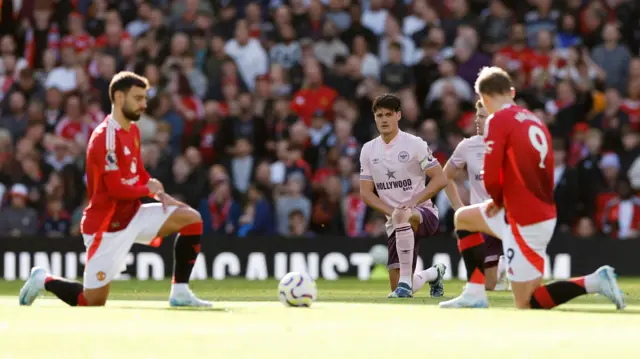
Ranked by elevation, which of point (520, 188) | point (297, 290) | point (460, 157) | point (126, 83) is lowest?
point (297, 290)

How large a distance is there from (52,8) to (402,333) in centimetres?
1647

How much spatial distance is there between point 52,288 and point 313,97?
1040 cm

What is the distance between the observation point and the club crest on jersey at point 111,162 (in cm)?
1095

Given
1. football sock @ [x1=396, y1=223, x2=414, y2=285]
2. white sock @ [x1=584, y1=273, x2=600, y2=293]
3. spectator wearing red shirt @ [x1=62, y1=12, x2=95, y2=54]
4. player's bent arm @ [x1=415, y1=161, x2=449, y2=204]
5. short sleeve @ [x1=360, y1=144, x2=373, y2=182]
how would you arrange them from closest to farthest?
white sock @ [x1=584, y1=273, x2=600, y2=293]
football sock @ [x1=396, y1=223, x2=414, y2=285]
player's bent arm @ [x1=415, y1=161, x2=449, y2=204]
short sleeve @ [x1=360, y1=144, x2=373, y2=182]
spectator wearing red shirt @ [x1=62, y1=12, x2=95, y2=54]

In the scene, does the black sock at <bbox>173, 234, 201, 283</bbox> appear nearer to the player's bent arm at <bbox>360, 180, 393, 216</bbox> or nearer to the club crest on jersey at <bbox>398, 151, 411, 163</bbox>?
the player's bent arm at <bbox>360, 180, 393, 216</bbox>

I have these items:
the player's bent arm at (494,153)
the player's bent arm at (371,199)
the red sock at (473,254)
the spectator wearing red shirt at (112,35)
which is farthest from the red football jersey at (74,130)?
the player's bent arm at (494,153)

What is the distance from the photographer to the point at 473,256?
10.8m

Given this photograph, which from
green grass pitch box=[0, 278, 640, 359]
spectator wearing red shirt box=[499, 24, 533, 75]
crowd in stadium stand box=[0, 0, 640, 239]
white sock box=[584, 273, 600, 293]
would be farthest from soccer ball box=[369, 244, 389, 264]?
white sock box=[584, 273, 600, 293]

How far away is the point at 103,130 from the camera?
36.2 ft

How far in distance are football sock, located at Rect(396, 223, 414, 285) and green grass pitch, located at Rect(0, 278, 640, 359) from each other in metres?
1.08

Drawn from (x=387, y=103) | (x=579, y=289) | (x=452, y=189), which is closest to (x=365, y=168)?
(x=387, y=103)

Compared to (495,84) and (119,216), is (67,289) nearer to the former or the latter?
(119,216)

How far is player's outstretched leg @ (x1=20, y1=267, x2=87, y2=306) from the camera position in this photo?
11.2 m

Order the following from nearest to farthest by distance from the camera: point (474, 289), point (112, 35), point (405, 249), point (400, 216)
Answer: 1. point (474, 289)
2. point (405, 249)
3. point (400, 216)
4. point (112, 35)
